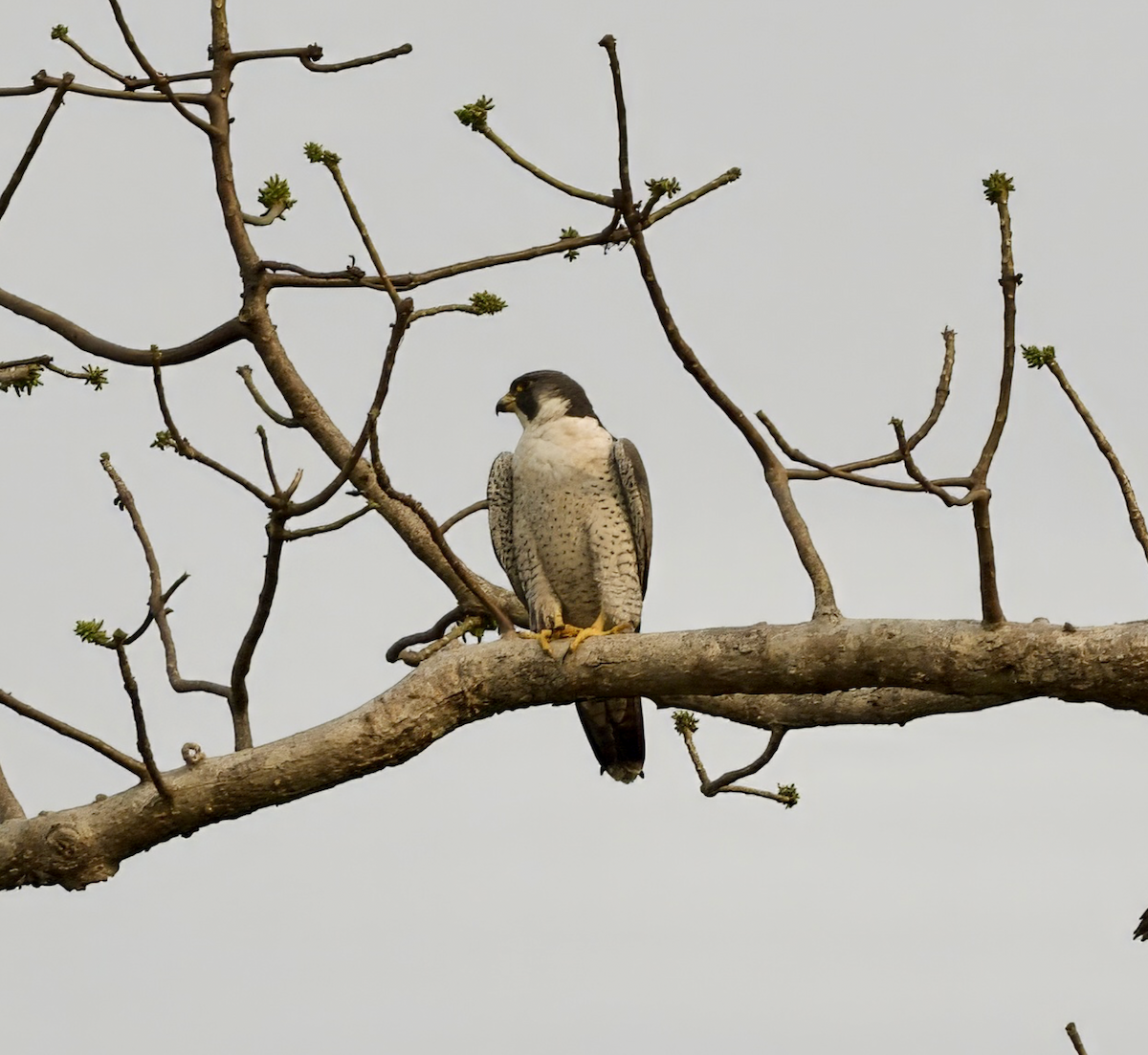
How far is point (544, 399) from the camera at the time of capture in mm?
7375

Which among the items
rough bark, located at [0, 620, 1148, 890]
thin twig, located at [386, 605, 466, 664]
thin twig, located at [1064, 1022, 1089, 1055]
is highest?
thin twig, located at [386, 605, 466, 664]

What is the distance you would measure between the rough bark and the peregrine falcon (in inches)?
79.6

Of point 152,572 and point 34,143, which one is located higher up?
point 34,143

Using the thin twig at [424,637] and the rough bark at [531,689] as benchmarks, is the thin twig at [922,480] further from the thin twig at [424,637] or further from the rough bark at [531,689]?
the thin twig at [424,637]

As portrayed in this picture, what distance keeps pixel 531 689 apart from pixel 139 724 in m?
1.18

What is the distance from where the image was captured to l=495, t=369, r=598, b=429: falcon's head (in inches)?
286

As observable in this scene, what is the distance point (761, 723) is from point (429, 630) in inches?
58.1

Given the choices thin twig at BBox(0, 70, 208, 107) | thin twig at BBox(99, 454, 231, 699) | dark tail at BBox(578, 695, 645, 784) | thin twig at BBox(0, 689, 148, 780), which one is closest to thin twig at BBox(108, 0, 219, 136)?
thin twig at BBox(0, 70, 208, 107)

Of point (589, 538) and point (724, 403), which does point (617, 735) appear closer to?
point (589, 538)

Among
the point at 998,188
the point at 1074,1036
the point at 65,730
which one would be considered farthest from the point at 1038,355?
the point at 65,730

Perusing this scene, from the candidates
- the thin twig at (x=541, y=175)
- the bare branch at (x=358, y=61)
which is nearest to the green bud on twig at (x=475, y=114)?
the thin twig at (x=541, y=175)

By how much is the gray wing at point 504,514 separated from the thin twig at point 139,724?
274 centimetres

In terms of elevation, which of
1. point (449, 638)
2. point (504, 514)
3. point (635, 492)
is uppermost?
point (504, 514)

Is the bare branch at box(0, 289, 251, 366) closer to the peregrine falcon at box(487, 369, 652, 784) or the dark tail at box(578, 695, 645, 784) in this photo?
the peregrine falcon at box(487, 369, 652, 784)
